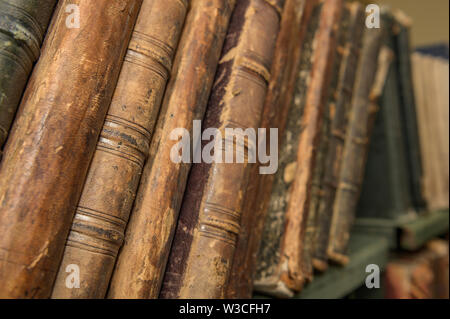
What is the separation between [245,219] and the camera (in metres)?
0.88

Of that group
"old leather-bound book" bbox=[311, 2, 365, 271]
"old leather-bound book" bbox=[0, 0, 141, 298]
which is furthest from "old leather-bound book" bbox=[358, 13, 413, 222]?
"old leather-bound book" bbox=[0, 0, 141, 298]

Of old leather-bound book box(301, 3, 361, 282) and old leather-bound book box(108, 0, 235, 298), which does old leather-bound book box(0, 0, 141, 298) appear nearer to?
old leather-bound book box(108, 0, 235, 298)

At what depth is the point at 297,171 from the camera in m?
1.06

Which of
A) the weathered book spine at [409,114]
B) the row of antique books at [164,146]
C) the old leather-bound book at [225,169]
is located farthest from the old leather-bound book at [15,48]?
the weathered book spine at [409,114]

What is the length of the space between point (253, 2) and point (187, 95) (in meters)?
0.30

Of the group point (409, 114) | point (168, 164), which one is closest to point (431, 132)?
point (409, 114)

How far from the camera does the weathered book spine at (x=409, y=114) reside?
171 centimetres

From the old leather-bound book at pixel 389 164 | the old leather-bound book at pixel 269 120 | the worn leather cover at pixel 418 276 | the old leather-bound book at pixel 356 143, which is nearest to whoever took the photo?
the old leather-bound book at pixel 269 120

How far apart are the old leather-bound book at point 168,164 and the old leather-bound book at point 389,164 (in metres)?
1.13

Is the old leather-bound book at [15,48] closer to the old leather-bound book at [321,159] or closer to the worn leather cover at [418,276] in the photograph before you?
the old leather-bound book at [321,159]
